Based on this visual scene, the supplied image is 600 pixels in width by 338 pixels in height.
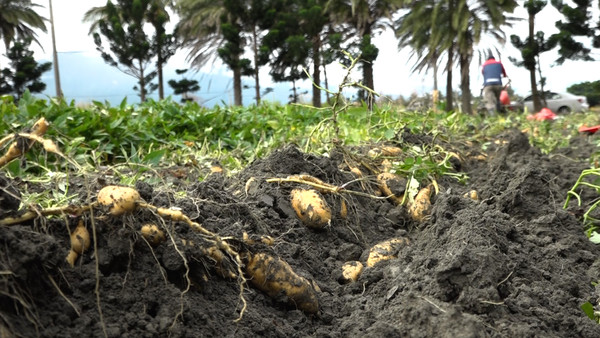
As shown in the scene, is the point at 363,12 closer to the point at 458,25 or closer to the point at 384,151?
the point at 458,25

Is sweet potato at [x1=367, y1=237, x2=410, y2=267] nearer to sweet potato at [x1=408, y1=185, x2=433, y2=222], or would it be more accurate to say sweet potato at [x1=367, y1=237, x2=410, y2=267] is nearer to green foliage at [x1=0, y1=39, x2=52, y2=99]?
sweet potato at [x1=408, y1=185, x2=433, y2=222]

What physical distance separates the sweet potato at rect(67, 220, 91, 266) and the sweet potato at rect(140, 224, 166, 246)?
14cm

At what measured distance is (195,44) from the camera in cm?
2752

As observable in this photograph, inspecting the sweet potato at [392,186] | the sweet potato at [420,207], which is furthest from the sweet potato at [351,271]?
the sweet potato at [392,186]

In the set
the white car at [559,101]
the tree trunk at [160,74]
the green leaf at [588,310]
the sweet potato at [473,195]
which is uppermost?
the tree trunk at [160,74]

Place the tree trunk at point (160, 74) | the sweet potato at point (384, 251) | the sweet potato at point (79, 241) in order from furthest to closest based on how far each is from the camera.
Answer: the tree trunk at point (160, 74), the sweet potato at point (384, 251), the sweet potato at point (79, 241)

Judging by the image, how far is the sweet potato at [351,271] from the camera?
2.04 m

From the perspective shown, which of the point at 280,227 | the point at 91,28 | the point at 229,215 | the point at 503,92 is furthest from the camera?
the point at 91,28

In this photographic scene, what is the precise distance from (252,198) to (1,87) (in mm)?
27942

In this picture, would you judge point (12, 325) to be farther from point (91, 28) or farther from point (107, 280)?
point (91, 28)

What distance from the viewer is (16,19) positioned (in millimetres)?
30219

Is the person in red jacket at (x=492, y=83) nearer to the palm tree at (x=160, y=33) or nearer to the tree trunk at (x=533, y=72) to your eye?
the tree trunk at (x=533, y=72)

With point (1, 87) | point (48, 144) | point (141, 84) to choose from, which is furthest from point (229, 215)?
point (1, 87)

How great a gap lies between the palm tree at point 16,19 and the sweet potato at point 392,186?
3151 cm
